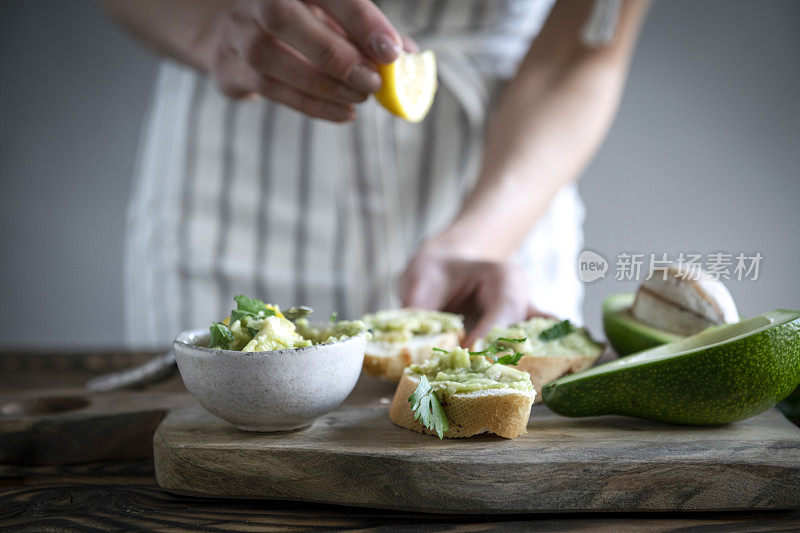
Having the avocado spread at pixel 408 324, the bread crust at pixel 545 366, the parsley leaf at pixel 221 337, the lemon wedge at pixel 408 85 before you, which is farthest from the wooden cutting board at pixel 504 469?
the lemon wedge at pixel 408 85

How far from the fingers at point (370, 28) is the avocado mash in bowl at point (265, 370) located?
1.72ft

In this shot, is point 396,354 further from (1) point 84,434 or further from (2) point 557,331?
(1) point 84,434

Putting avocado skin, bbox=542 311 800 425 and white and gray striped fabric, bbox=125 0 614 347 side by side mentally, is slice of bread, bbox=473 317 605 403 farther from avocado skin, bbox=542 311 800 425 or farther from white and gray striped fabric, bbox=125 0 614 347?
white and gray striped fabric, bbox=125 0 614 347

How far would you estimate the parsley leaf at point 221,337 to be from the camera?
3.41 ft

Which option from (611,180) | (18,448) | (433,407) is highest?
(611,180)

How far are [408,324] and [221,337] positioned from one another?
0.51m

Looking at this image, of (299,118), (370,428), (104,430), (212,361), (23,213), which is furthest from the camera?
(23,213)

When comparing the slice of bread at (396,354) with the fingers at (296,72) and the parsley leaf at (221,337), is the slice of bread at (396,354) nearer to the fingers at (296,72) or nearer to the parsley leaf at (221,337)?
the parsley leaf at (221,337)

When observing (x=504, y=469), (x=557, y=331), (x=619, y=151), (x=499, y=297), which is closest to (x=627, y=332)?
(x=557, y=331)

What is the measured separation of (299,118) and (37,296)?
9.05 feet

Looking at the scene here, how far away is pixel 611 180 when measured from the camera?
4176 mm

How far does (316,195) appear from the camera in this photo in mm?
2342

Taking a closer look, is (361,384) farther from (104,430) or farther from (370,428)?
(104,430)

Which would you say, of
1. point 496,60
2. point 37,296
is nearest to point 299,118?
point 496,60
